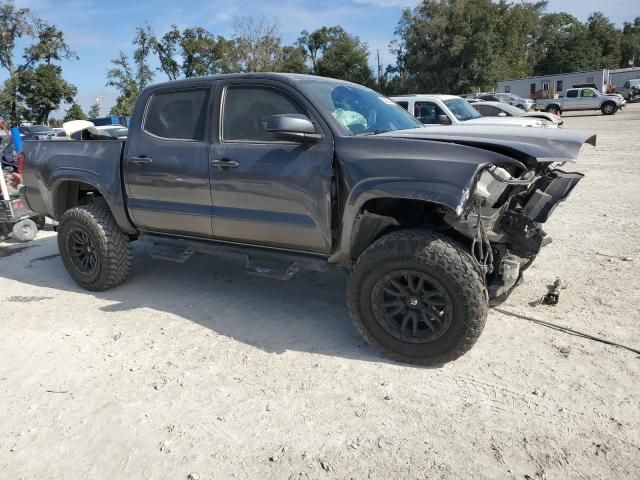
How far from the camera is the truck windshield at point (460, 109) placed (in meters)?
12.2

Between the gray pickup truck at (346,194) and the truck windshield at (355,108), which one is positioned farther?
the truck windshield at (355,108)

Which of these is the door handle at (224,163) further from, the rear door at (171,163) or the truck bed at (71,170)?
the truck bed at (71,170)

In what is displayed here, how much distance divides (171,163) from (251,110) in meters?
0.87

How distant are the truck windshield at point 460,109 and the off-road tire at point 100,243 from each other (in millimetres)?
9070

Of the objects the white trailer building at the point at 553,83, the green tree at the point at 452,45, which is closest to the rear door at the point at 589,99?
the white trailer building at the point at 553,83

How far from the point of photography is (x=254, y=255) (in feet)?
13.8

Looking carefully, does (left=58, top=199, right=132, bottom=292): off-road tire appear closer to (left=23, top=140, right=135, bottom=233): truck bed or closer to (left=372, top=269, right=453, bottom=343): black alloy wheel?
(left=23, top=140, right=135, bottom=233): truck bed

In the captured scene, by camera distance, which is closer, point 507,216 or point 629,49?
point 507,216

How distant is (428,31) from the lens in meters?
53.8

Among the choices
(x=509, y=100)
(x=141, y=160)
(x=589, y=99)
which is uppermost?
(x=509, y=100)

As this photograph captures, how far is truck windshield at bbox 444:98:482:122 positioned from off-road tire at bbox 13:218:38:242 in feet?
29.5

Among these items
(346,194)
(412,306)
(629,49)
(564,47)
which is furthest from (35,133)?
(629,49)

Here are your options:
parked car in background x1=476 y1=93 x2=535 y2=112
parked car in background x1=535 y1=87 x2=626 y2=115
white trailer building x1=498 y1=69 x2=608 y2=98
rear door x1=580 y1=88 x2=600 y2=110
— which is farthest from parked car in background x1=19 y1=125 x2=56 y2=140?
white trailer building x1=498 y1=69 x2=608 y2=98

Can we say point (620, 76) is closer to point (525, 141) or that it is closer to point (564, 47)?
point (564, 47)
